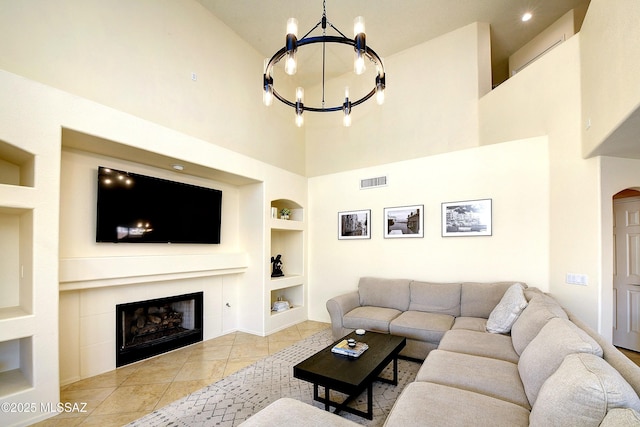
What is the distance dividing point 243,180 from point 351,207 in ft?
6.18

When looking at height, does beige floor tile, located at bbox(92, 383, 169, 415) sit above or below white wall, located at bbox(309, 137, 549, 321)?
below

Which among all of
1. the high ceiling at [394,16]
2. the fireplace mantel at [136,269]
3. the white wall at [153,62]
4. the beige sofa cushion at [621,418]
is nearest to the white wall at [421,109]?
the high ceiling at [394,16]

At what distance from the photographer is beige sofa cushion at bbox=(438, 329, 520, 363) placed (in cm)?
245

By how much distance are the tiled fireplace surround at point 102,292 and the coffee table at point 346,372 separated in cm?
224

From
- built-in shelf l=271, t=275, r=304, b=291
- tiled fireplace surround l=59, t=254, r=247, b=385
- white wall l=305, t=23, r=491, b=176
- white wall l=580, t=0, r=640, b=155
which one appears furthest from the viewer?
built-in shelf l=271, t=275, r=304, b=291

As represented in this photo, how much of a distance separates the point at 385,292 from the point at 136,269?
326 cm

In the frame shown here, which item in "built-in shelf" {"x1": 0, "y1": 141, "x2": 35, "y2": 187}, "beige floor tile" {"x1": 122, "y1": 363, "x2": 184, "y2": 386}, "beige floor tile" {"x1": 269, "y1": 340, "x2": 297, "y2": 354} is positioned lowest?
"beige floor tile" {"x1": 269, "y1": 340, "x2": 297, "y2": 354}

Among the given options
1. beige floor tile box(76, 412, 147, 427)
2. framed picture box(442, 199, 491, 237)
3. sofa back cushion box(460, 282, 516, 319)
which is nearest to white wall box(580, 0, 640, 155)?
framed picture box(442, 199, 491, 237)

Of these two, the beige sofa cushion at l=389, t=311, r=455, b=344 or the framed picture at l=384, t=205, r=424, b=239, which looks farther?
the framed picture at l=384, t=205, r=424, b=239

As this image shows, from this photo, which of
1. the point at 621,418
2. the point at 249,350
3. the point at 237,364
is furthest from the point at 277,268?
the point at 621,418

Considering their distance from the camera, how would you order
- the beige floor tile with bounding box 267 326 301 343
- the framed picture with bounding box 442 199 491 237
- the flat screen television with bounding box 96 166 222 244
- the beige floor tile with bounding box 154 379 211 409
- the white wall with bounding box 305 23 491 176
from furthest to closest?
1. the white wall with bounding box 305 23 491 176
2. the beige floor tile with bounding box 267 326 301 343
3. the framed picture with bounding box 442 199 491 237
4. the flat screen television with bounding box 96 166 222 244
5. the beige floor tile with bounding box 154 379 211 409

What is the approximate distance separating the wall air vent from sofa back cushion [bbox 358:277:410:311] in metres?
1.52

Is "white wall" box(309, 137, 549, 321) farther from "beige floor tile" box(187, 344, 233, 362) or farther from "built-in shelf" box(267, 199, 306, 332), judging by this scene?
"beige floor tile" box(187, 344, 233, 362)

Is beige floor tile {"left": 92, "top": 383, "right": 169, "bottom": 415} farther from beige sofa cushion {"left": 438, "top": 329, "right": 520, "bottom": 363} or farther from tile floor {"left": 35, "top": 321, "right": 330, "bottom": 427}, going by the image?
beige sofa cushion {"left": 438, "top": 329, "right": 520, "bottom": 363}
